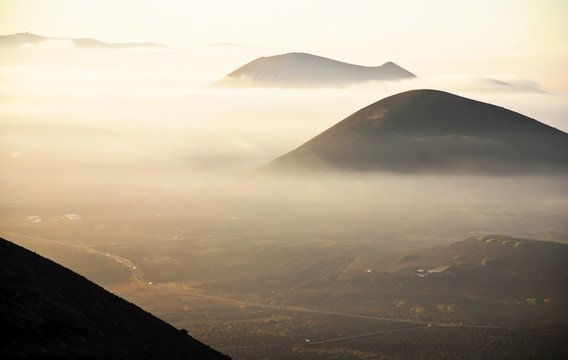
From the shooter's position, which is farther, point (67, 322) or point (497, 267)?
point (497, 267)

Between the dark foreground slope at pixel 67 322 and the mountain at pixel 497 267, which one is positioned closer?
the dark foreground slope at pixel 67 322

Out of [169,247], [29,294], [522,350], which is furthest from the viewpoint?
[169,247]

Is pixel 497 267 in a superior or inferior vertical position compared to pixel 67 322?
superior

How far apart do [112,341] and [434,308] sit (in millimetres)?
77843

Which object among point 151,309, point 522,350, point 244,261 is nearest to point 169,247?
point 244,261

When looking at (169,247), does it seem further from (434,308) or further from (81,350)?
(81,350)

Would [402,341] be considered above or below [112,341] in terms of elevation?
below

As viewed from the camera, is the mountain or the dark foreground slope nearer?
the dark foreground slope

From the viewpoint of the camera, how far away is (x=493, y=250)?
130 m

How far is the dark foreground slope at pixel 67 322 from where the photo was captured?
85.4 feet

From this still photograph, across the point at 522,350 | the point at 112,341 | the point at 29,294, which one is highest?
the point at 29,294

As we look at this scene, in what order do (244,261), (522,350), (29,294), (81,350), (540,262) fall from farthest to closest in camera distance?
(244,261) → (540,262) → (522,350) → (29,294) → (81,350)

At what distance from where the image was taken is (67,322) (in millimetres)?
29953

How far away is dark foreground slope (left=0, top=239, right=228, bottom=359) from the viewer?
26.0 m
